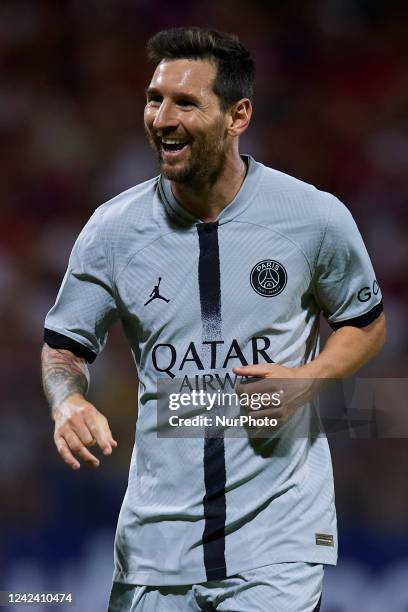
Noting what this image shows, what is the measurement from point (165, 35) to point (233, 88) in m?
0.19

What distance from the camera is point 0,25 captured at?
4684mm

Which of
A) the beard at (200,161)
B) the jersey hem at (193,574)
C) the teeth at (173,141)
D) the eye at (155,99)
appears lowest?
the jersey hem at (193,574)

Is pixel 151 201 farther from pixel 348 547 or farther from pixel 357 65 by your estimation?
pixel 357 65

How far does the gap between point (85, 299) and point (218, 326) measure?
12.2 inches

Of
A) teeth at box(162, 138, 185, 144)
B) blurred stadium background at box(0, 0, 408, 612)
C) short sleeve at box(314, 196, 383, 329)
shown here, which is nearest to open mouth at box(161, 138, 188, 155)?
teeth at box(162, 138, 185, 144)

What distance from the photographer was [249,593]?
2301mm

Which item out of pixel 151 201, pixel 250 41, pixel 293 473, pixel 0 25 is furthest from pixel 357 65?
pixel 293 473

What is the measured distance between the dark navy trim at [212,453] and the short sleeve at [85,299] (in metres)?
0.22

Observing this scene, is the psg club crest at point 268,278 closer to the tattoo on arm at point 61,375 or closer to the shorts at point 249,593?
the tattoo on arm at point 61,375

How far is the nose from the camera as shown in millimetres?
2434

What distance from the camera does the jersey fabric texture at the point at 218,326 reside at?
2371 millimetres

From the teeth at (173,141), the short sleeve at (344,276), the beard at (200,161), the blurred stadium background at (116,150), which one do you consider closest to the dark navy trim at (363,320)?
the short sleeve at (344,276)

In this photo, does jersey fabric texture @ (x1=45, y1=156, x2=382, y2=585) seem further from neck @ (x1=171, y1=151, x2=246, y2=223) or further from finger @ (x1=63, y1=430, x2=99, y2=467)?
finger @ (x1=63, y1=430, x2=99, y2=467)

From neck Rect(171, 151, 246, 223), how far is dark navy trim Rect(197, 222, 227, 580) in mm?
43
